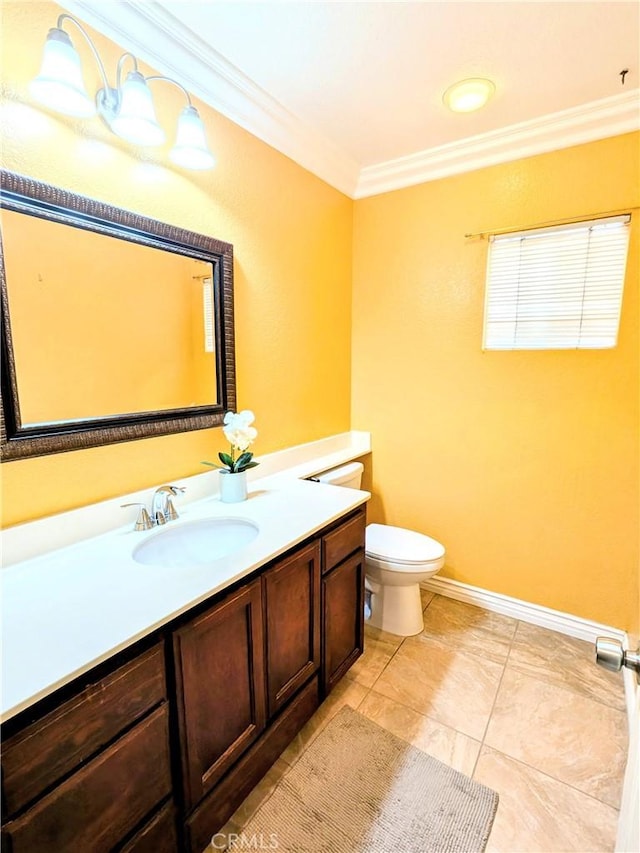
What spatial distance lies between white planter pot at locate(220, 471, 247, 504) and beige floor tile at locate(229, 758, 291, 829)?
0.92 meters

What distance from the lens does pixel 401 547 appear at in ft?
6.64

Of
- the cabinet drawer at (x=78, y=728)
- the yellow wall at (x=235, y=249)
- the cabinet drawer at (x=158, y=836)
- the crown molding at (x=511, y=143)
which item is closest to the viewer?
the cabinet drawer at (x=78, y=728)

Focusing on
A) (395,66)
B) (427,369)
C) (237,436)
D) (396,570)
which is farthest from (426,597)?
(395,66)

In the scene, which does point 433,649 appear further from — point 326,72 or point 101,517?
point 326,72

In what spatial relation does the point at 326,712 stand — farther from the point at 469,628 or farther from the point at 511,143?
the point at 511,143

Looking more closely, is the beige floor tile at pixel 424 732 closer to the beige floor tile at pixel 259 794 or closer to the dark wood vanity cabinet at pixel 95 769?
the beige floor tile at pixel 259 794

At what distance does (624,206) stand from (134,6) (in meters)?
2.00

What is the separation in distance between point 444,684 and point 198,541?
4.12 ft

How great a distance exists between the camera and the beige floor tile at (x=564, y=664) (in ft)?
5.65

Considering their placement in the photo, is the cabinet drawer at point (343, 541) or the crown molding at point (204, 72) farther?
the cabinet drawer at point (343, 541)

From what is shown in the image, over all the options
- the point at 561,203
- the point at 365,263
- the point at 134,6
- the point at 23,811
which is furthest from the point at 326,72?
the point at 23,811

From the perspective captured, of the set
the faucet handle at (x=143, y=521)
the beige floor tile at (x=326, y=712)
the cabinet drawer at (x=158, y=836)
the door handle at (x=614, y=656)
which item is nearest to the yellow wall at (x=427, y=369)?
the faucet handle at (x=143, y=521)

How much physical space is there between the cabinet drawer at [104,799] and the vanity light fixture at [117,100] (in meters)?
1.55

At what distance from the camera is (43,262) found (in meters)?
1.14
